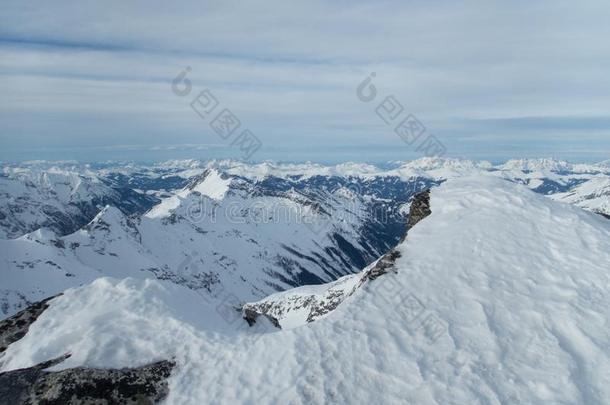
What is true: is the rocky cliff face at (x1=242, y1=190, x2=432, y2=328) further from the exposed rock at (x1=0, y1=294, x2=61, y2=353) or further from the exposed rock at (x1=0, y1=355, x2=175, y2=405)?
the exposed rock at (x1=0, y1=294, x2=61, y2=353)

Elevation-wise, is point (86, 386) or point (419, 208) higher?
point (86, 386)

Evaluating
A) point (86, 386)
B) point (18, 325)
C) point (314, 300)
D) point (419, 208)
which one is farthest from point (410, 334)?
point (314, 300)

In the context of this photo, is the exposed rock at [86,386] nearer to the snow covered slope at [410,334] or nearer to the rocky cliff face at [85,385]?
the rocky cliff face at [85,385]

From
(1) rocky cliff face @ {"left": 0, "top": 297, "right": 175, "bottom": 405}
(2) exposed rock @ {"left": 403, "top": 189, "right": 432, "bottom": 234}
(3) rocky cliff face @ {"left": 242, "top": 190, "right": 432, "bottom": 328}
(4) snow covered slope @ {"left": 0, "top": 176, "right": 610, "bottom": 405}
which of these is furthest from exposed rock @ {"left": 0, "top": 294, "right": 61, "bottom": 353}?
(3) rocky cliff face @ {"left": 242, "top": 190, "right": 432, "bottom": 328}

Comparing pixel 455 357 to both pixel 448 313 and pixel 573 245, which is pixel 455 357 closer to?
pixel 448 313

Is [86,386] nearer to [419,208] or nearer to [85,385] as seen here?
[85,385]

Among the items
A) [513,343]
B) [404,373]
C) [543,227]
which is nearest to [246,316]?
[404,373]

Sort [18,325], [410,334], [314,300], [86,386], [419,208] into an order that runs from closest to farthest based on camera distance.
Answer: [86,386], [410,334], [18,325], [419,208], [314,300]
